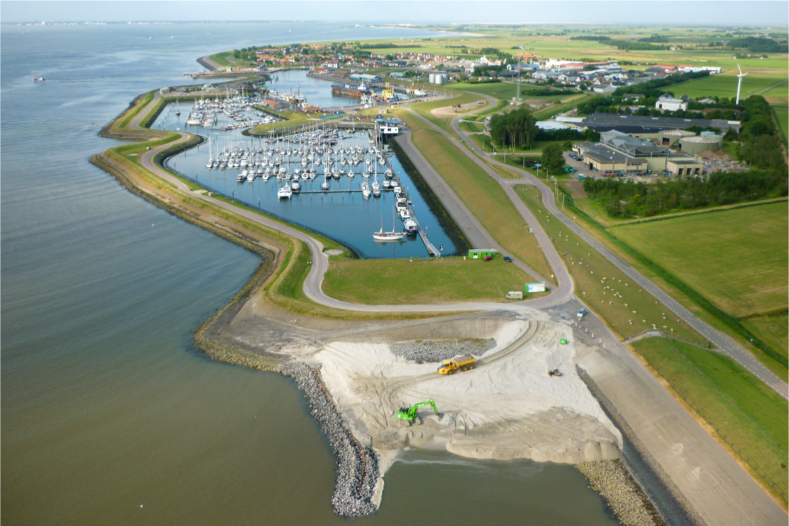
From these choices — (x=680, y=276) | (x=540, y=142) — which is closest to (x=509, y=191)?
(x=680, y=276)

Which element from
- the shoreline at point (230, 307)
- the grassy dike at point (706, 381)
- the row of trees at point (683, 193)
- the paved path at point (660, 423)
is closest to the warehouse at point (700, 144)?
the row of trees at point (683, 193)

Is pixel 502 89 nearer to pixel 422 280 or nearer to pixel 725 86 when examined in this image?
pixel 725 86

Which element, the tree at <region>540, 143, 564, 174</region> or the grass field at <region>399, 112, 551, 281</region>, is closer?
the grass field at <region>399, 112, 551, 281</region>

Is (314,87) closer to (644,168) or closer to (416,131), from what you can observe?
(416,131)

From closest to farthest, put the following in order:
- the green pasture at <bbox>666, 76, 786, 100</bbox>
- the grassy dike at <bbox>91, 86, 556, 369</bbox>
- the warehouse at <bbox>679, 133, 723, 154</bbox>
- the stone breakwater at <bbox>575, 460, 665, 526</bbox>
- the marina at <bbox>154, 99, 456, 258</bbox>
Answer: the stone breakwater at <bbox>575, 460, 665, 526</bbox>, the grassy dike at <bbox>91, 86, 556, 369</bbox>, the marina at <bbox>154, 99, 456, 258</bbox>, the warehouse at <bbox>679, 133, 723, 154</bbox>, the green pasture at <bbox>666, 76, 786, 100</bbox>

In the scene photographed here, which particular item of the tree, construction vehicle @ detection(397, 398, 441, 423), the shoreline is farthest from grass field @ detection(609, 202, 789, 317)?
the shoreline

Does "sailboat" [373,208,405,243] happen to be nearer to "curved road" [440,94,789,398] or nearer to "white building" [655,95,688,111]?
"curved road" [440,94,789,398]

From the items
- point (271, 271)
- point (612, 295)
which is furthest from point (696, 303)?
point (271, 271)

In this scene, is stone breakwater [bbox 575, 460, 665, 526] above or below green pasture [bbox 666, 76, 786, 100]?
below
